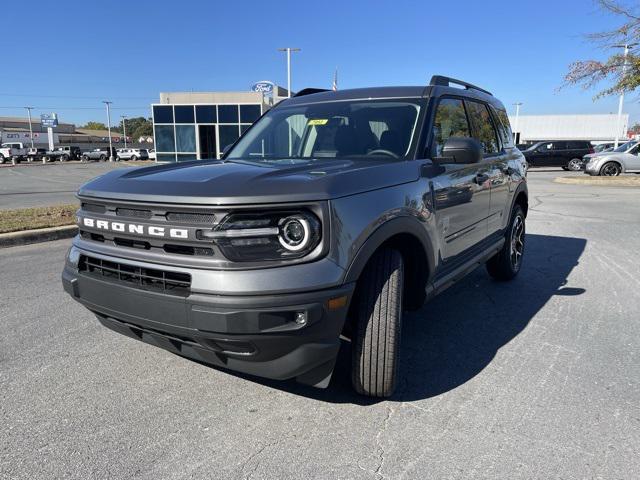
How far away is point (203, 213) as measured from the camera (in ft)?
7.67

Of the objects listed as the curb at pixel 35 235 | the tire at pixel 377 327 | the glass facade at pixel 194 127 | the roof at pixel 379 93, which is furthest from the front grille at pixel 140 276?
the glass facade at pixel 194 127

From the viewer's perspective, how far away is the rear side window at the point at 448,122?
356 cm

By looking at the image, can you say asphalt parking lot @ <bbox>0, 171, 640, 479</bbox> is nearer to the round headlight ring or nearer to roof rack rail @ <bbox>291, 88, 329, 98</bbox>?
the round headlight ring

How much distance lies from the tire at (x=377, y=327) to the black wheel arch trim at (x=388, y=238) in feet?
0.49

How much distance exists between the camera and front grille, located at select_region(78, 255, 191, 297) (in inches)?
93.4

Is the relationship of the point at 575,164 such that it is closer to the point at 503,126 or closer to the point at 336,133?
the point at 503,126

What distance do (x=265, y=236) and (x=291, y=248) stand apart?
135 mm

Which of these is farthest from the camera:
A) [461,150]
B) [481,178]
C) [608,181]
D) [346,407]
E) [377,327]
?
[608,181]

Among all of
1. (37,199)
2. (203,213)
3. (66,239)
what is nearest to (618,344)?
(203,213)

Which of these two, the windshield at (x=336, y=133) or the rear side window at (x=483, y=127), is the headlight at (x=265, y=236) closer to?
the windshield at (x=336, y=133)

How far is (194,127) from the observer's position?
2653cm

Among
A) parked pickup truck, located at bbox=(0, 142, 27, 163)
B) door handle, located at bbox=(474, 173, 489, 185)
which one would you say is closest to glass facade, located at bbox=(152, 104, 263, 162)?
door handle, located at bbox=(474, 173, 489, 185)

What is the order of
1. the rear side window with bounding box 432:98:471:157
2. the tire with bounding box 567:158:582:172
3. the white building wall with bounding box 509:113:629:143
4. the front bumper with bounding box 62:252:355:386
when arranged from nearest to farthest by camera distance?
the front bumper with bounding box 62:252:355:386 → the rear side window with bounding box 432:98:471:157 → the tire with bounding box 567:158:582:172 → the white building wall with bounding box 509:113:629:143

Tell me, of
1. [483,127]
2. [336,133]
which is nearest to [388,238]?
[336,133]
